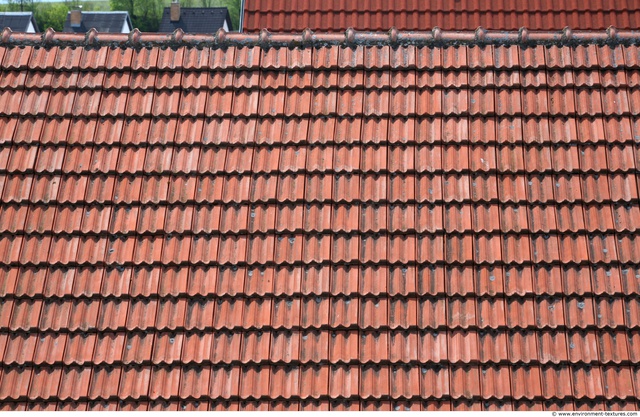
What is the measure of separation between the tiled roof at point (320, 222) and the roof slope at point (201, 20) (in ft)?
153

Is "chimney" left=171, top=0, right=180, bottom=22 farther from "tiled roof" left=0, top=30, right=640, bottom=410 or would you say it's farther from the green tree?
"tiled roof" left=0, top=30, right=640, bottom=410

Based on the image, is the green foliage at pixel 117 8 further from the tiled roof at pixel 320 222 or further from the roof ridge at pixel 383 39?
the tiled roof at pixel 320 222

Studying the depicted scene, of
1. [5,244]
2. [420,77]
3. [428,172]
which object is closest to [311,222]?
[428,172]

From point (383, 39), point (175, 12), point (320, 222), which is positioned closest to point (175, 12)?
point (175, 12)

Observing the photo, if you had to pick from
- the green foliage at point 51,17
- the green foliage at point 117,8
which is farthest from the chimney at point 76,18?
the green foliage at point 51,17

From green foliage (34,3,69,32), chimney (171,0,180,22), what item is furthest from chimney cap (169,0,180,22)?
green foliage (34,3,69,32)

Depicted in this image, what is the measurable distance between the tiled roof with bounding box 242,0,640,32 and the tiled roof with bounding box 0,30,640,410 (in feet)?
19.6

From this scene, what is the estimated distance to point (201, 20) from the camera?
55.1m

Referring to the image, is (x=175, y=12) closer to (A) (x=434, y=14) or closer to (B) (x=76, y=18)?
(B) (x=76, y=18)

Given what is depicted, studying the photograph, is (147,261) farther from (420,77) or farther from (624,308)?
(624,308)

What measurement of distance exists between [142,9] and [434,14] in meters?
58.4

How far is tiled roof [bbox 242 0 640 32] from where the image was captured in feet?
47.1

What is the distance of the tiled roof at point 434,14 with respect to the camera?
14344 mm

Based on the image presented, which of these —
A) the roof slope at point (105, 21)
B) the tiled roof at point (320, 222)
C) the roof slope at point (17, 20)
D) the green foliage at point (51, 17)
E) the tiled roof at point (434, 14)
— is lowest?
the tiled roof at point (320, 222)
